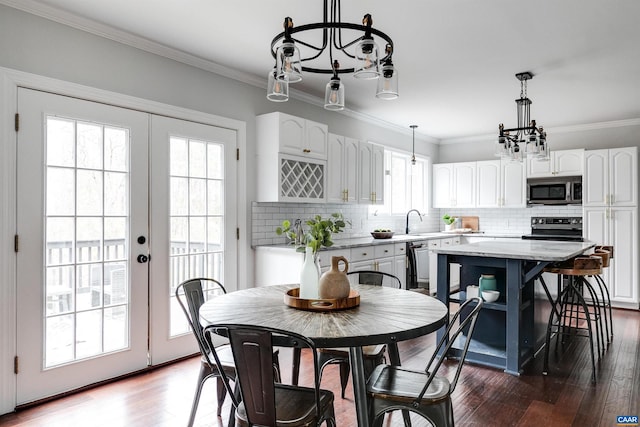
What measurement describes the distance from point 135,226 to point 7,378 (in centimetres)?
121

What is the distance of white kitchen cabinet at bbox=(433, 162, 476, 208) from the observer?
6.99m

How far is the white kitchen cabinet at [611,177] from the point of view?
17.7 ft

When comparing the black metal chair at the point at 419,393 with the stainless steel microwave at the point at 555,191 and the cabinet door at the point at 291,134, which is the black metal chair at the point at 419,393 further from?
the stainless steel microwave at the point at 555,191

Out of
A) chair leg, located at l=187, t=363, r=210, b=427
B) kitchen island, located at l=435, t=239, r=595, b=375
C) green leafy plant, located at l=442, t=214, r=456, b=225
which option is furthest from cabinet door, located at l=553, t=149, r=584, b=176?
chair leg, located at l=187, t=363, r=210, b=427

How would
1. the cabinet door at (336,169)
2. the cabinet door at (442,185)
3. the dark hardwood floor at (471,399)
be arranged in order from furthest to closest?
1. the cabinet door at (442,185)
2. the cabinet door at (336,169)
3. the dark hardwood floor at (471,399)

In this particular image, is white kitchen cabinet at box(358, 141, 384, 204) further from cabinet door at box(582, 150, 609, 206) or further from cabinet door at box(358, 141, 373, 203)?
cabinet door at box(582, 150, 609, 206)

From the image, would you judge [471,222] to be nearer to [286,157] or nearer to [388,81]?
[286,157]

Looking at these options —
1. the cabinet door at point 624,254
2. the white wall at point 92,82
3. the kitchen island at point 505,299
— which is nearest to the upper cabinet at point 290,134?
the white wall at point 92,82

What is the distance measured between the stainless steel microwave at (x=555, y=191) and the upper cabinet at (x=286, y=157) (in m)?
3.66

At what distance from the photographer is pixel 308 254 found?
209cm

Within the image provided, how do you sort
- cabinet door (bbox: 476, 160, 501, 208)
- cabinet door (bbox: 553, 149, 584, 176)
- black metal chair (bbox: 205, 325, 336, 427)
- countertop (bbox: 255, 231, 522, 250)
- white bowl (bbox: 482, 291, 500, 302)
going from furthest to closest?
cabinet door (bbox: 476, 160, 501, 208)
cabinet door (bbox: 553, 149, 584, 176)
countertop (bbox: 255, 231, 522, 250)
white bowl (bbox: 482, 291, 500, 302)
black metal chair (bbox: 205, 325, 336, 427)

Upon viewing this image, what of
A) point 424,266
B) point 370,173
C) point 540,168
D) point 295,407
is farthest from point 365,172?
point 295,407

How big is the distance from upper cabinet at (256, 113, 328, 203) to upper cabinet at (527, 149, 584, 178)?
3.36m

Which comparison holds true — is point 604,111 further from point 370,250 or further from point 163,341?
point 163,341
